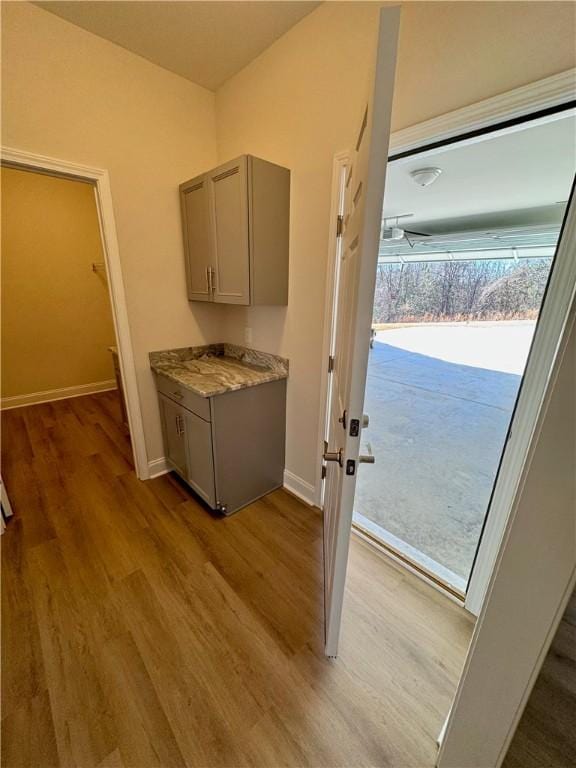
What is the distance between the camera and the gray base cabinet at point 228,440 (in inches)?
71.9

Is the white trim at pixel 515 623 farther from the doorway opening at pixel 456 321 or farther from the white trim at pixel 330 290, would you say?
the white trim at pixel 330 290

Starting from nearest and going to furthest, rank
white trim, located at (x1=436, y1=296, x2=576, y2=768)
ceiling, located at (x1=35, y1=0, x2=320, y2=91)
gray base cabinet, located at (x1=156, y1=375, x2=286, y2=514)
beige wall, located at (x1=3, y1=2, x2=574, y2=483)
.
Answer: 1. white trim, located at (x1=436, y1=296, x2=576, y2=768)
2. beige wall, located at (x1=3, y1=2, x2=574, y2=483)
3. ceiling, located at (x1=35, y1=0, x2=320, y2=91)
4. gray base cabinet, located at (x1=156, y1=375, x2=286, y2=514)

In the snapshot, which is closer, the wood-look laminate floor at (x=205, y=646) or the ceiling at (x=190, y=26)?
the wood-look laminate floor at (x=205, y=646)

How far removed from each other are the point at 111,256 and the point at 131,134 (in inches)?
29.3

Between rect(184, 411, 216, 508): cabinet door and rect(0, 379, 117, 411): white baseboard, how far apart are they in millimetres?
2907

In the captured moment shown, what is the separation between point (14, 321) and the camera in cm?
345

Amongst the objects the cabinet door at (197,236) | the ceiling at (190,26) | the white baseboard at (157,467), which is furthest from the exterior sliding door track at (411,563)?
the ceiling at (190,26)

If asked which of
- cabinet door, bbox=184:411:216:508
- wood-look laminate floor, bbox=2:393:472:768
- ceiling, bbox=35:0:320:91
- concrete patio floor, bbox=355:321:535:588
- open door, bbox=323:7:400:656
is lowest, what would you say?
concrete patio floor, bbox=355:321:535:588

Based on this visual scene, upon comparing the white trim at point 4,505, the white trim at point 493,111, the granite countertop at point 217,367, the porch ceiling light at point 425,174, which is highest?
the porch ceiling light at point 425,174

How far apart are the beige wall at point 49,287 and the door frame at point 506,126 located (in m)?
3.61

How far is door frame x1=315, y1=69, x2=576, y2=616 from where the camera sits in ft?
3.07

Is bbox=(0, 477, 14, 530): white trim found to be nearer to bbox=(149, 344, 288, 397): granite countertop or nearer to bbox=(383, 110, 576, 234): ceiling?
bbox=(149, 344, 288, 397): granite countertop

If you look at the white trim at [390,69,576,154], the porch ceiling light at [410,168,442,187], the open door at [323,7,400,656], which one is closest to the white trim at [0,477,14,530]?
the open door at [323,7,400,656]

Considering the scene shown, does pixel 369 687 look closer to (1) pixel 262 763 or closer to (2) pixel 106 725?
(1) pixel 262 763
